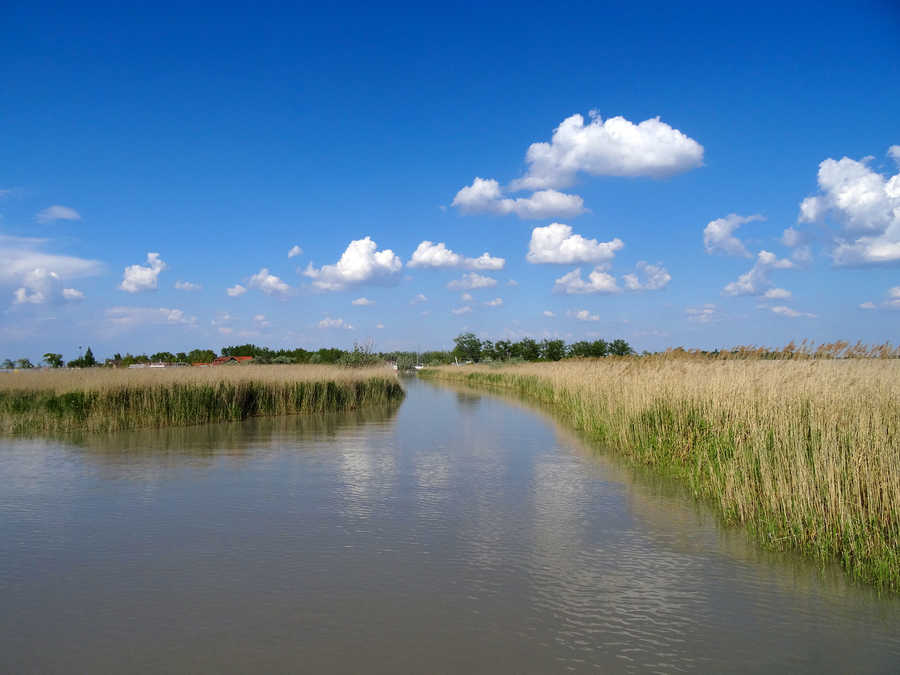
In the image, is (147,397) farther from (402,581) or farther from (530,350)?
(530,350)

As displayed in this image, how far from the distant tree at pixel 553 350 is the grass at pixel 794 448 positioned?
166 ft

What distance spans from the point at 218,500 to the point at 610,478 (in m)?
6.33

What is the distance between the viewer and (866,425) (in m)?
5.94

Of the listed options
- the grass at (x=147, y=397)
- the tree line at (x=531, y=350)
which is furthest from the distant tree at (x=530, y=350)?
the grass at (x=147, y=397)

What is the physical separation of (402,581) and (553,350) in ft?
196

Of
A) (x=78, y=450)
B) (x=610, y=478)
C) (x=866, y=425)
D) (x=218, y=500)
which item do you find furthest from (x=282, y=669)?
(x=78, y=450)

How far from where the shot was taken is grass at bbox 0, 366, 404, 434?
15914 millimetres

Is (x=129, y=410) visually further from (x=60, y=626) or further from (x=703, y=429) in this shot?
(x=703, y=429)

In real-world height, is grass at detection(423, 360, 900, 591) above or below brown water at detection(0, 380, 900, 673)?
above

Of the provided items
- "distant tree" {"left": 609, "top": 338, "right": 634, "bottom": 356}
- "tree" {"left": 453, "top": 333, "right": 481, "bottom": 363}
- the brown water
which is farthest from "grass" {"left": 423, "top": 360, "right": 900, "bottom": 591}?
"tree" {"left": 453, "top": 333, "right": 481, "bottom": 363}

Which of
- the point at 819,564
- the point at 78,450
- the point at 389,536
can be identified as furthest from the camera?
the point at 78,450

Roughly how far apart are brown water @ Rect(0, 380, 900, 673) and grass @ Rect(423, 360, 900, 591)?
416 mm

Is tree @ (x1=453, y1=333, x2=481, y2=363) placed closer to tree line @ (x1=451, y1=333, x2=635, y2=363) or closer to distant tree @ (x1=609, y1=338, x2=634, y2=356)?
tree line @ (x1=451, y1=333, x2=635, y2=363)

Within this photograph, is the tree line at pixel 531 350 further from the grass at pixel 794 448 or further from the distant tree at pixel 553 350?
the grass at pixel 794 448
